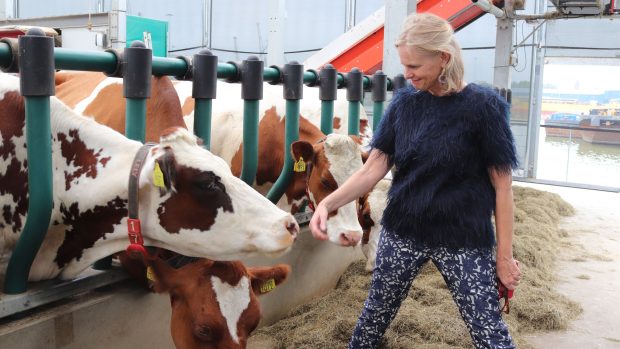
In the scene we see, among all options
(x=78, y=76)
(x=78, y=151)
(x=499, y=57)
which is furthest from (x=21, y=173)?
(x=499, y=57)

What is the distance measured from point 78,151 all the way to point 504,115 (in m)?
1.54

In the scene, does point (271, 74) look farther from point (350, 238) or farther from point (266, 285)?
point (266, 285)

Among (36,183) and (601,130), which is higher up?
(36,183)

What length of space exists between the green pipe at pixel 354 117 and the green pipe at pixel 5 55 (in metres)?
2.47

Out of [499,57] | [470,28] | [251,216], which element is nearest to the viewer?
[251,216]

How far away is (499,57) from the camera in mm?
8242

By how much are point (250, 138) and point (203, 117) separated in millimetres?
390

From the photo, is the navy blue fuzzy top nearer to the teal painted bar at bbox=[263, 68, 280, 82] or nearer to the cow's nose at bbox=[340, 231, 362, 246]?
the cow's nose at bbox=[340, 231, 362, 246]

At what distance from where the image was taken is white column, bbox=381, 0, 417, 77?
16.4 ft

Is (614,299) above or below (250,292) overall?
below

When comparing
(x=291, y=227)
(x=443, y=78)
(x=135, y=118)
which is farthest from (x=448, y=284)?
(x=135, y=118)

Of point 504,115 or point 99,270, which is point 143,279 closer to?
point 99,270

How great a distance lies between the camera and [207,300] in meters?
2.30

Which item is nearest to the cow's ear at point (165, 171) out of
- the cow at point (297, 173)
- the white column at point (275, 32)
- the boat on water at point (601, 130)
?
the cow at point (297, 173)
